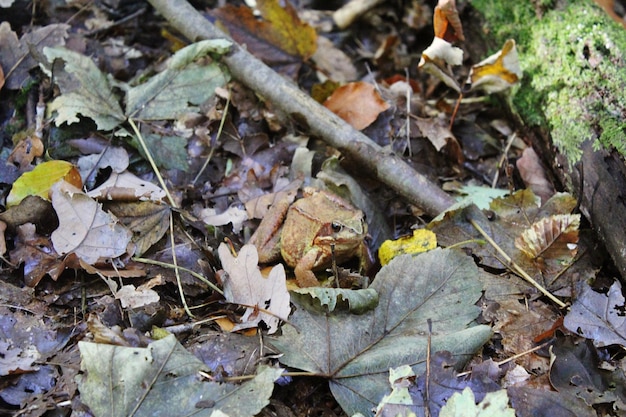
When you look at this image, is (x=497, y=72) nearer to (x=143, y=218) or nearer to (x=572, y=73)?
(x=572, y=73)

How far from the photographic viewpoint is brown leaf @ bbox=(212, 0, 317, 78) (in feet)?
13.6

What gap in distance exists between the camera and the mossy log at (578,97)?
2.97 metres

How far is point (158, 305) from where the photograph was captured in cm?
256

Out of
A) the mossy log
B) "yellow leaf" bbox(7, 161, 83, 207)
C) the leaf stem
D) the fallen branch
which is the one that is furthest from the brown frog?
the mossy log

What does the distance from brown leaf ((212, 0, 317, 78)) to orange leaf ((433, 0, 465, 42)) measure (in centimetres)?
112

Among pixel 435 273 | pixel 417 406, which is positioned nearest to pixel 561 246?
pixel 435 273

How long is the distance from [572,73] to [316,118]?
1.64m

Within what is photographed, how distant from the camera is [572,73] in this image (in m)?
3.35

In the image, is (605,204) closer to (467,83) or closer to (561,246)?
(561,246)

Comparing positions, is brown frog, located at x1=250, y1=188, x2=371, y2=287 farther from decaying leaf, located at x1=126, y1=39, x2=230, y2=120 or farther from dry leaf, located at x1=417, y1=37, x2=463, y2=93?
dry leaf, located at x1=417, y1=37, x2=463, y2=93

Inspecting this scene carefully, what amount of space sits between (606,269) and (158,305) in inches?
97.6

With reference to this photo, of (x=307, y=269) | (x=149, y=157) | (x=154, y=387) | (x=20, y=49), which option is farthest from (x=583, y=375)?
(x=20, y=49)

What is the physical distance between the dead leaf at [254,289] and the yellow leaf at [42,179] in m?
1.02

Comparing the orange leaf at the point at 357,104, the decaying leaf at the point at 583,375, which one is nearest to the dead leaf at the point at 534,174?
the orange leaf at the point at 357,104
